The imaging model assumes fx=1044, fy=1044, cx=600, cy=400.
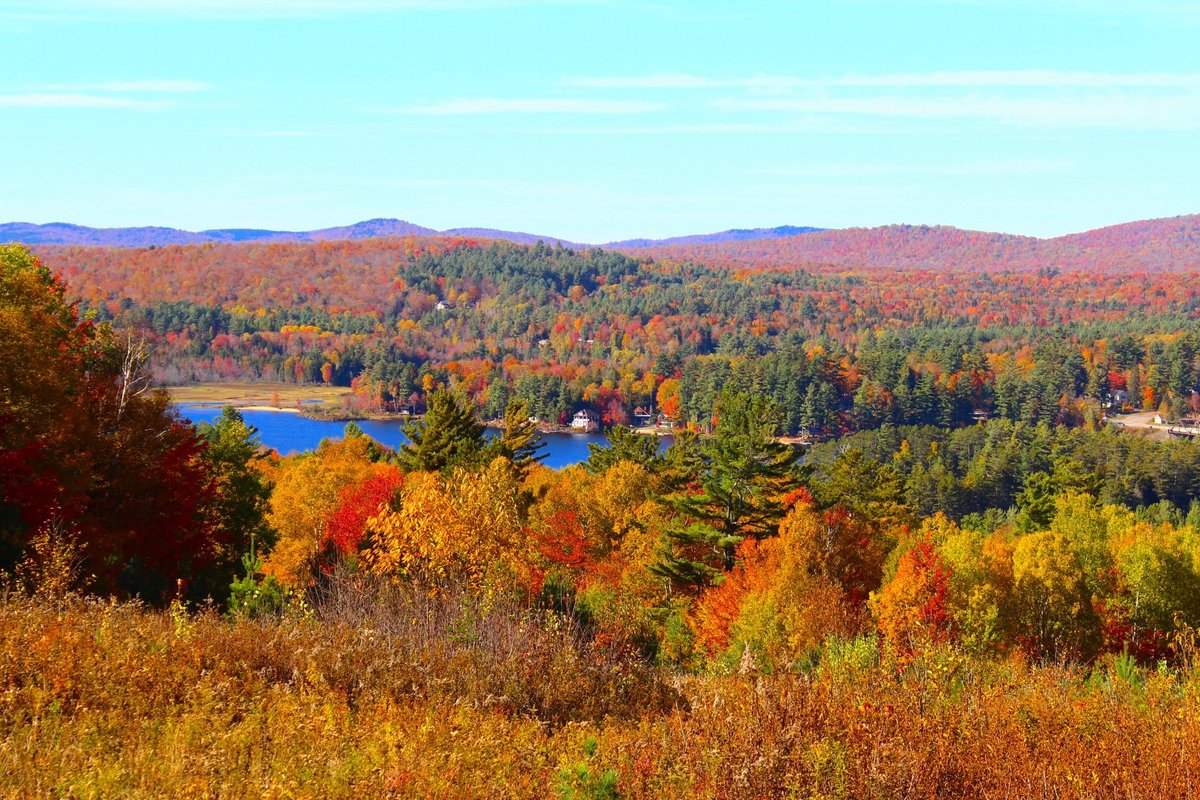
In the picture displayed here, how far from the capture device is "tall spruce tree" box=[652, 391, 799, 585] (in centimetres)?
2709

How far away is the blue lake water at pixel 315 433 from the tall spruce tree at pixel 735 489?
222 feet

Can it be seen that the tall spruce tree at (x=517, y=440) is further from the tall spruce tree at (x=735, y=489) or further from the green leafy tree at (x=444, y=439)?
the tall spruce tree at (x=735, y=489)

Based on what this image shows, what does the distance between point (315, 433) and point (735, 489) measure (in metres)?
92.2

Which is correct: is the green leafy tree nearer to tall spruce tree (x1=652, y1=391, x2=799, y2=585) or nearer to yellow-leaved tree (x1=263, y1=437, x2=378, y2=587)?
yellow-leaved tree (x1=263, y1=437, x2=378, y2=587)

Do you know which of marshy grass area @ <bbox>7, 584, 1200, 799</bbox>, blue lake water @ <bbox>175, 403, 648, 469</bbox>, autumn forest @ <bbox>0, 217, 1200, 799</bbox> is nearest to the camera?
marshy grass area @ <bbox>7, 584, 1200, 799</bbox>

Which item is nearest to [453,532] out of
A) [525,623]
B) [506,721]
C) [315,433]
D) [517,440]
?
[525,623]

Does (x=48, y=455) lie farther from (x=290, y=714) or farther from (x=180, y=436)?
(x=290, y=714)

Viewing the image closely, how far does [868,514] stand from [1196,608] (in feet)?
57.8

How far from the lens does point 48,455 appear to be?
48.3 ft

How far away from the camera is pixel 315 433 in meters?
113

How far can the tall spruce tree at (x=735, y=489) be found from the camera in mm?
27094

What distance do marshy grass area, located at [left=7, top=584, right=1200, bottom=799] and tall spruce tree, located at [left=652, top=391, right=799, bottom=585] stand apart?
18.8 m

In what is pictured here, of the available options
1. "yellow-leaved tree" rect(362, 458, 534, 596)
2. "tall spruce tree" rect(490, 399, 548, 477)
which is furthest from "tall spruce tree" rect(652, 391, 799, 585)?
"tall spruce tree" rect(490, 399, 548, 477)

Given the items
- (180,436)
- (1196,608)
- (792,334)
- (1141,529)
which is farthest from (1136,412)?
(180,436)
